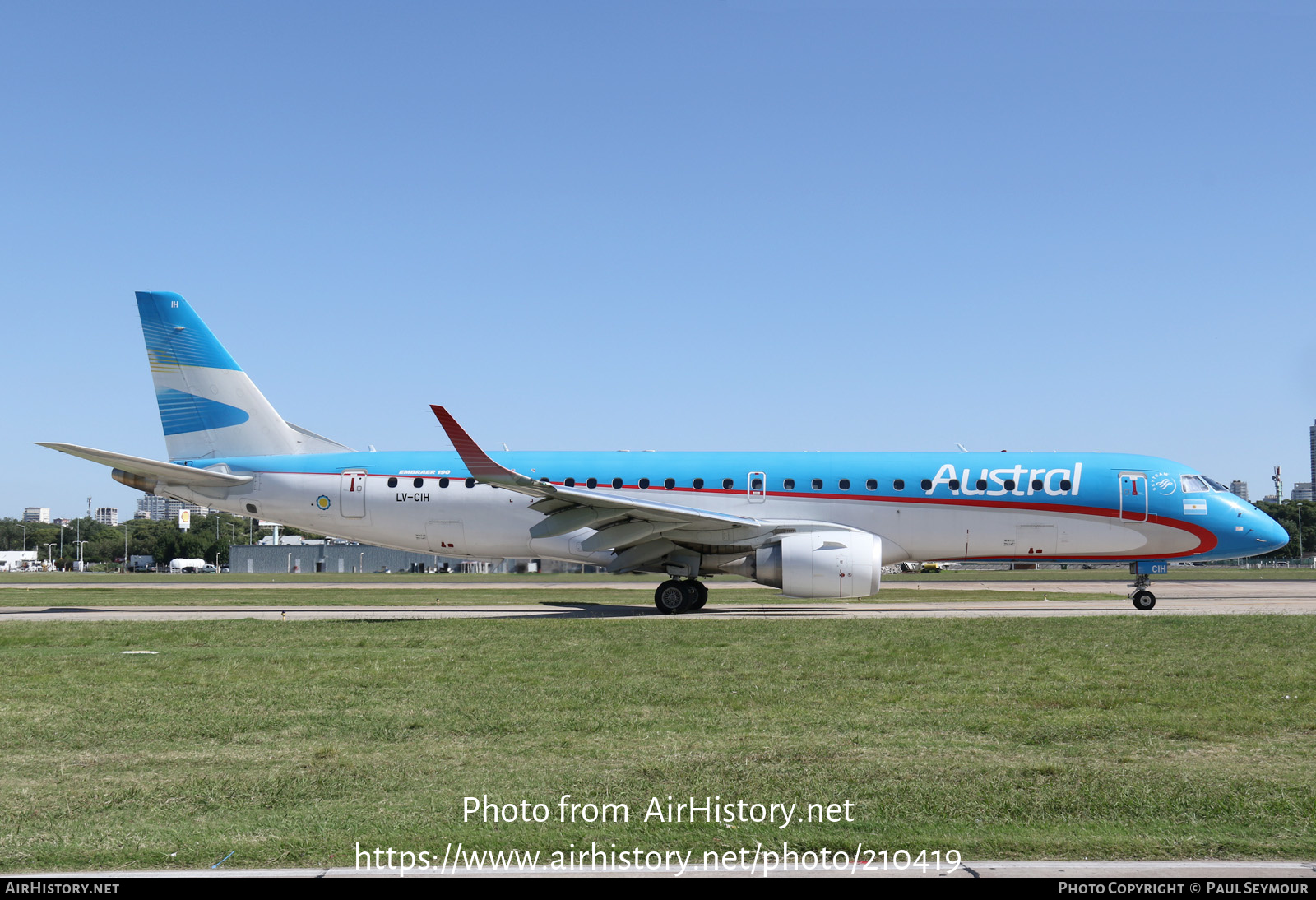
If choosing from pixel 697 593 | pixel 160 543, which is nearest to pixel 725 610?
pixel 697 593

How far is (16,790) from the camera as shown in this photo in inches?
262

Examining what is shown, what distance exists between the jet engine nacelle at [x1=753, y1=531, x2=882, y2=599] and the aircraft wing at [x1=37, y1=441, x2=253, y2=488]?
42.8 feet

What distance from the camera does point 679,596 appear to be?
23672 mm

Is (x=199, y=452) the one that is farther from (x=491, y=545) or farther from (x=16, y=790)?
(x=16, y=790)

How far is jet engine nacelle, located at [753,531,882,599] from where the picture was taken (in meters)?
21.9

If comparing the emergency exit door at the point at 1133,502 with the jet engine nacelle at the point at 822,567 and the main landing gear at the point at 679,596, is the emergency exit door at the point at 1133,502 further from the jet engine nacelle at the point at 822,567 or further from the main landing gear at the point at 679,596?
the main landing gear at the point at 679,596

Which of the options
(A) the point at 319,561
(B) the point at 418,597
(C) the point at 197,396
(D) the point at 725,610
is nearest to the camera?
(D) the point at 725,610

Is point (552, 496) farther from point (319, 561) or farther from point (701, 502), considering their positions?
point (319, 561)

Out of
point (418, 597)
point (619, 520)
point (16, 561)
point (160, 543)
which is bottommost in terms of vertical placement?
point (16, 561)

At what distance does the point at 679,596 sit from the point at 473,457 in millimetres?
5955

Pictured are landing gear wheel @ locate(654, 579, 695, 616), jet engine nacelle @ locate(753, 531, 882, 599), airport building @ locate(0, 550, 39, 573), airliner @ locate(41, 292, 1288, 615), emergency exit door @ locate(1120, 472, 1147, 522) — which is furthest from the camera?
airport building @ locate(0, 550, 39, 573)

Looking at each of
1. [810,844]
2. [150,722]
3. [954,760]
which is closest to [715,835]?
[810,844]

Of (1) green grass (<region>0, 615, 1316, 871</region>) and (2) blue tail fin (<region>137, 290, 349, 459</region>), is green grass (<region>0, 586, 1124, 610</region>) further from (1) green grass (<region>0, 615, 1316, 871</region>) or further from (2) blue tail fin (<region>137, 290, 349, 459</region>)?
(1) green grass (<region>0, 615, 1316, 871</region>)

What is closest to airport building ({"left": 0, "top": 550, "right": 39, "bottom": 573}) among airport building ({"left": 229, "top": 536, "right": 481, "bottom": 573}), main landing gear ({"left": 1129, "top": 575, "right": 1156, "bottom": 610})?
airport building ({"left": 229, "top": 536, "right": 481, "bottom": 573})
